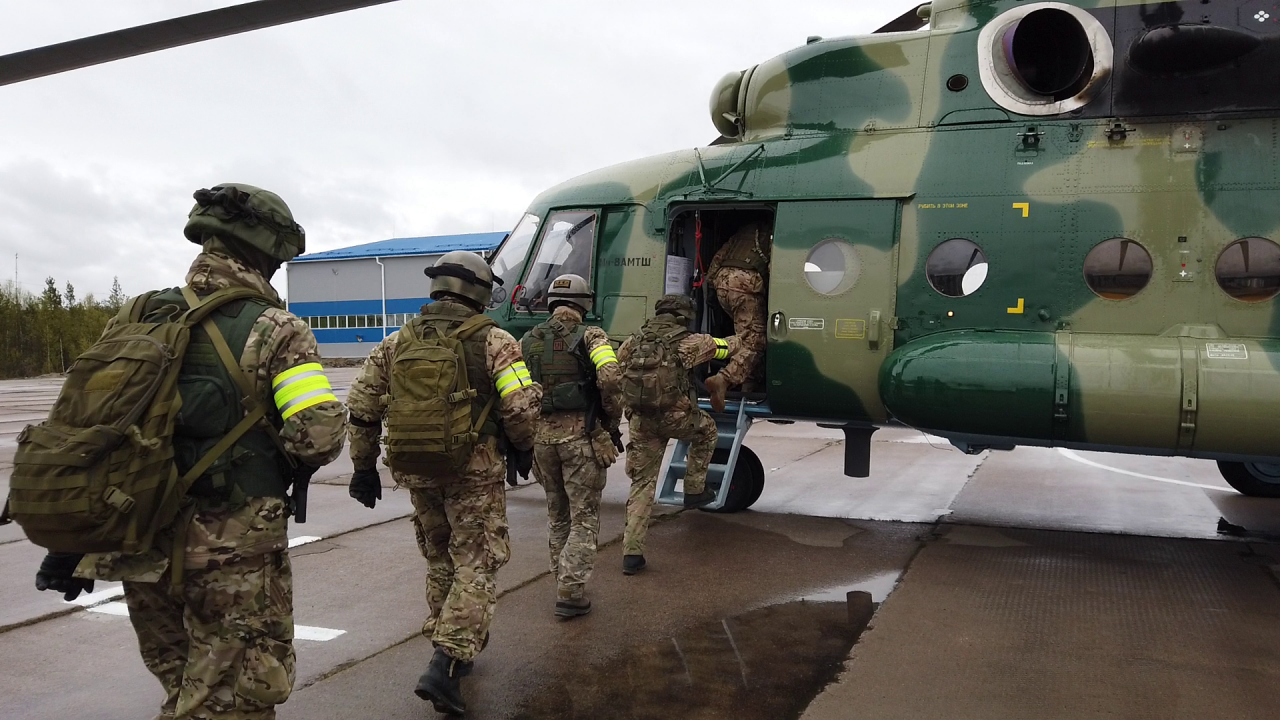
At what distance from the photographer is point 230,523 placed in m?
2.62

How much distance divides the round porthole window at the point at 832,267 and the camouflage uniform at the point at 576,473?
7.03ft

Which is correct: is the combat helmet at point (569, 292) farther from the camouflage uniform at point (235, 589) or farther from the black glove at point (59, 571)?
the black glove at point (59, 571)

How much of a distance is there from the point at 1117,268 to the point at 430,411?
4.73m

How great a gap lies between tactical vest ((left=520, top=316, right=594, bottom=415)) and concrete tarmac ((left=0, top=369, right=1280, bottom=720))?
123 centimetres

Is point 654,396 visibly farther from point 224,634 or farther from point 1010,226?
point 224,634

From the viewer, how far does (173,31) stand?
10.6ft

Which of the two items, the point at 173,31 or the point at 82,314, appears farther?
the point at 82,314

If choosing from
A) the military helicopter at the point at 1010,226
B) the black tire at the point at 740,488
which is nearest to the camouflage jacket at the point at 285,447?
the military helicopter at the point at 1010,226

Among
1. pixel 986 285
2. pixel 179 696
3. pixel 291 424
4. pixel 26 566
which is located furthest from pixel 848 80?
pixel 26 566

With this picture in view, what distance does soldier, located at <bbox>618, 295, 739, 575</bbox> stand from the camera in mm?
5508

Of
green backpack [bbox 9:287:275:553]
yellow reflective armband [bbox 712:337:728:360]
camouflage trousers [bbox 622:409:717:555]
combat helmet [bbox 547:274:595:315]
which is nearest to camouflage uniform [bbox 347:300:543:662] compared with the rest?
green backpack [bbox 9:287:275:553]

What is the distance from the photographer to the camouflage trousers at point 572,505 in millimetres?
4703

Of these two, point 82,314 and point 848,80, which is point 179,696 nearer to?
point 848,80

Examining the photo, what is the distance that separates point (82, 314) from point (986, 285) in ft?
152
